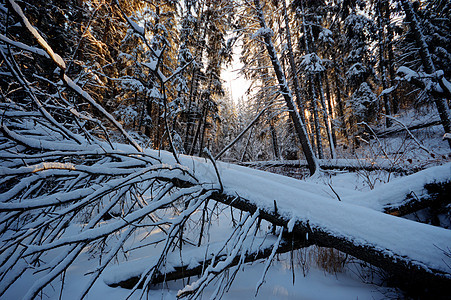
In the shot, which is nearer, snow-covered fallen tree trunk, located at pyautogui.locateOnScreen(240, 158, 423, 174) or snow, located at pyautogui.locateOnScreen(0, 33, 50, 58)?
snow, located at pyautogui.locateOnScreen(0, 33, 50, 58)

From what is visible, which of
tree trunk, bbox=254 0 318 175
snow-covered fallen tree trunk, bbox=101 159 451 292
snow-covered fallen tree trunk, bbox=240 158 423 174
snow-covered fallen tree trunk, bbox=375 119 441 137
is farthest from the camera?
snow-covered fallen tree trunk, bbox=375 119 441 137

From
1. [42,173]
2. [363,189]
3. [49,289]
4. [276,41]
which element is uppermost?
[276,41]

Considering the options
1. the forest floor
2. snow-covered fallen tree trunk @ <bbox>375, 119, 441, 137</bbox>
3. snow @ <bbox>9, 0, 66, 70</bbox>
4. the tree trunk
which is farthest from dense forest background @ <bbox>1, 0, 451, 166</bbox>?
snow @ <bbox>9, 0, 66, 70</bbox>

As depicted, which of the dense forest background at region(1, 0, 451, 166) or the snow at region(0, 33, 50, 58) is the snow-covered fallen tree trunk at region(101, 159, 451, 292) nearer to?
Result: the snow at region(0, 33, 50, 58)

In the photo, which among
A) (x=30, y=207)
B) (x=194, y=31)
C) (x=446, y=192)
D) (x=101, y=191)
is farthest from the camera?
(x=194, y=31)

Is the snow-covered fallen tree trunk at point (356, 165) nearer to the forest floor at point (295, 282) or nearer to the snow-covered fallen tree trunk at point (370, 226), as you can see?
the forest floor at point (295, 282)

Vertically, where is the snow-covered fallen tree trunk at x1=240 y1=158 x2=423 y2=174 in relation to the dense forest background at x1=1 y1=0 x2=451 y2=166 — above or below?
below

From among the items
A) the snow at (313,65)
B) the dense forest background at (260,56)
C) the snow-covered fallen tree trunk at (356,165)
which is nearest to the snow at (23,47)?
the snow-covered fallen tree trunk at (356,165)

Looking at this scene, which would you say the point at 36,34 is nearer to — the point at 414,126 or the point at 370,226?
the point at 370,226

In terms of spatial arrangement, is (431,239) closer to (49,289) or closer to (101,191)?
(101,191)

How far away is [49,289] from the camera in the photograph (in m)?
1.81

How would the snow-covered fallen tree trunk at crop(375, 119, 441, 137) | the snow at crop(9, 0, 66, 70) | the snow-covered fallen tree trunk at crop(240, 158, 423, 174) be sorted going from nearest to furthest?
the snow at crop(9, 0, 66, 70) → the snow-covered fallen tree trunk at crop(240, 158, 423, 174) → the snow-covered fallen tree trunk at crop(375, 119, 441, 137)

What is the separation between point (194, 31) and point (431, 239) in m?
12.0

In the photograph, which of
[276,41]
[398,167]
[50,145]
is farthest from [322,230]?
[276,41]
